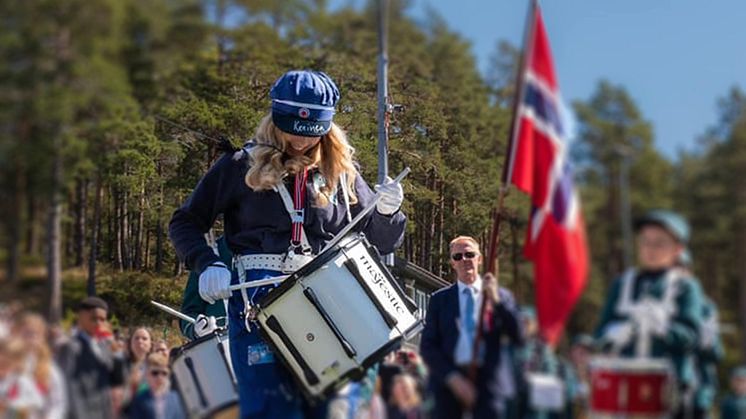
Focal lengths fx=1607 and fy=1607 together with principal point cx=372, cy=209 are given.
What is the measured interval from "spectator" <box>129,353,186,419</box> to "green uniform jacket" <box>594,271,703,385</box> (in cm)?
195

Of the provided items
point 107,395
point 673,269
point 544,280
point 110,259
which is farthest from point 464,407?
point 110,259

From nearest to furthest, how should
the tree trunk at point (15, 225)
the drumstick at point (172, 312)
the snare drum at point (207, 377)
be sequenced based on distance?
1. the tree trunk at point (15, 225)
2. the snare drum at point (207, 377)
3. the drumstick at point (172, 312)

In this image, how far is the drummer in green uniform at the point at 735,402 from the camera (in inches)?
240

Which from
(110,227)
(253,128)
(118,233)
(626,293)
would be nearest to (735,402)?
(626,293)

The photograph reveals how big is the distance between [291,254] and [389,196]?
0.62 meters

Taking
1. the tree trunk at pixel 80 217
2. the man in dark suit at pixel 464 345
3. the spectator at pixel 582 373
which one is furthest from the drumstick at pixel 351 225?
the spectator at pixel 582 373

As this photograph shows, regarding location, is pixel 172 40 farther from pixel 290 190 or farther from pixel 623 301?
pixel 623 301

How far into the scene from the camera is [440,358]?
21.9ft

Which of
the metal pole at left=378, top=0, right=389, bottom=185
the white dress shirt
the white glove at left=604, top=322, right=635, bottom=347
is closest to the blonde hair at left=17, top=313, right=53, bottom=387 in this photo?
the white dress shirt

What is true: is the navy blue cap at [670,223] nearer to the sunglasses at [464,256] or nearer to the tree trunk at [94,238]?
the sunglasses at [464,256]

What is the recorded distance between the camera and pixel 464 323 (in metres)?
6.95

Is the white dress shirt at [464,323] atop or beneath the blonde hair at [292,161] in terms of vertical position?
beneath

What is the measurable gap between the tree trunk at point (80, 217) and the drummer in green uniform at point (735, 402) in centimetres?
276

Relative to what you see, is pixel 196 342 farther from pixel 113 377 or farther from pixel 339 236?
pixel 113 377
